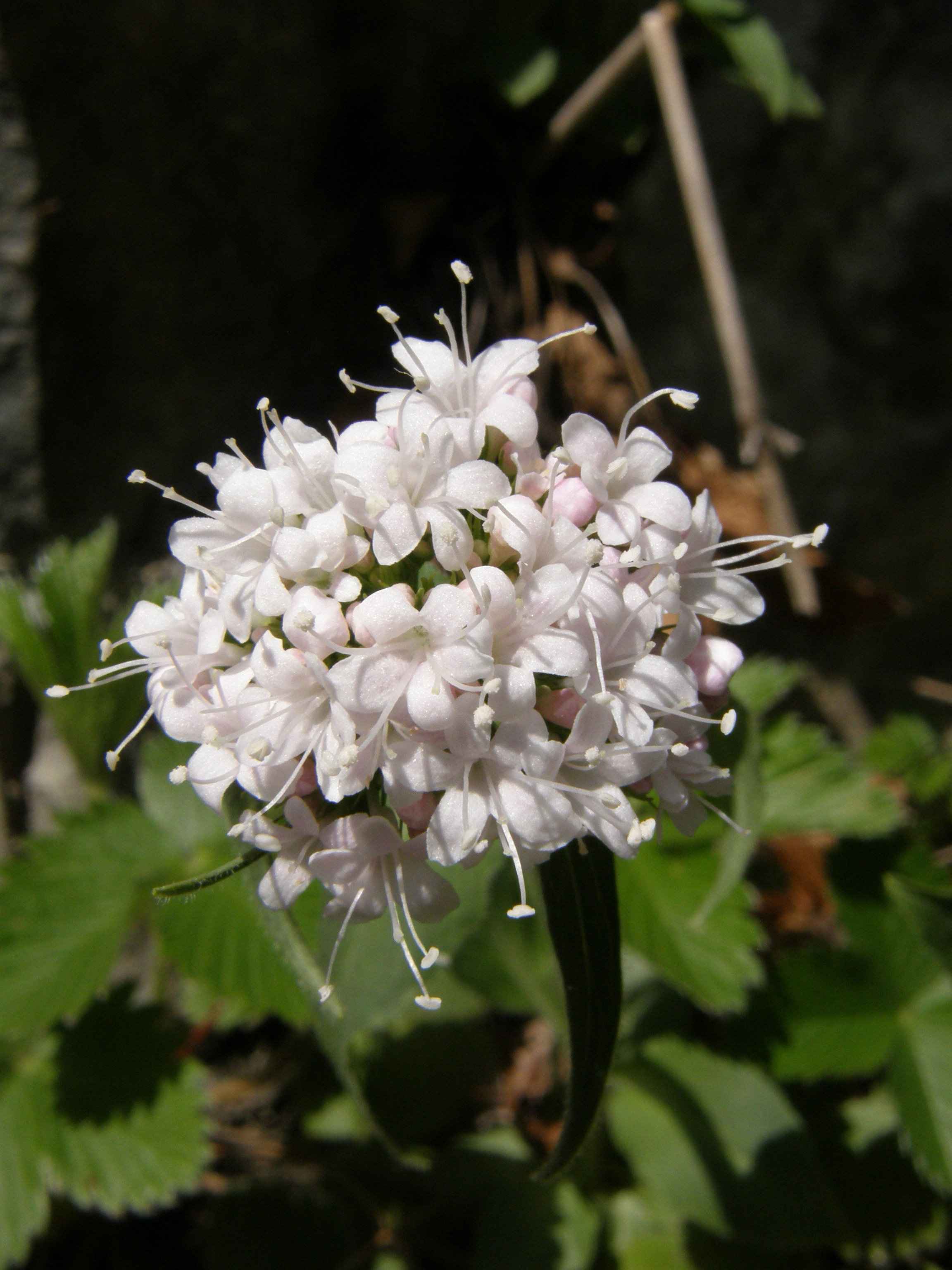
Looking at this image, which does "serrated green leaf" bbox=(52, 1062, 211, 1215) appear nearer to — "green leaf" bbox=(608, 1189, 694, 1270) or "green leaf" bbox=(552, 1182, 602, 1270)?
"green leaf" bbox=(552, 1182, 602, 1270)

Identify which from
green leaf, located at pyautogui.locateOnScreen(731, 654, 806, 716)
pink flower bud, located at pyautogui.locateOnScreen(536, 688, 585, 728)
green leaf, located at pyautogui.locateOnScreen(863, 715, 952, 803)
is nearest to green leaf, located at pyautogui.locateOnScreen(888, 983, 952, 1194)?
green leaf, located at pyautogui.locateOnScreen(863, 715, 952, 803)

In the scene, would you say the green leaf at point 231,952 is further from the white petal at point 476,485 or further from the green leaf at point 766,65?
the green leaf at point 766,65

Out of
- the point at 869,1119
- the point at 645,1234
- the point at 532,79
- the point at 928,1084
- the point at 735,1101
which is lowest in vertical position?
the point at 869,1119

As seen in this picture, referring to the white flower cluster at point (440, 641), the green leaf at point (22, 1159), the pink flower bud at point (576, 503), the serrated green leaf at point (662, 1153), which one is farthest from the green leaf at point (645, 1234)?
the pink flower bud at point (576, 503)

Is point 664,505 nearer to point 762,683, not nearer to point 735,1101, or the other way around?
point 762,683

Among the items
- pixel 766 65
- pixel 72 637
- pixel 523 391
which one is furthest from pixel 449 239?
pixel 523 391
